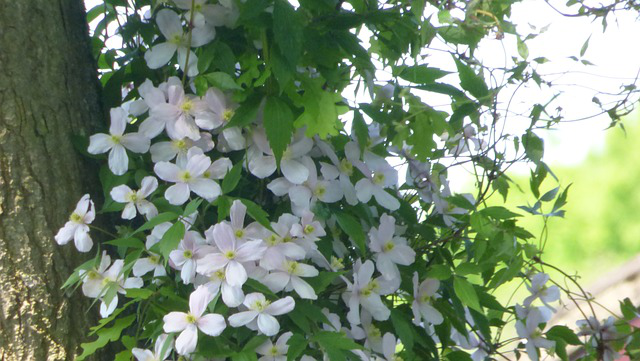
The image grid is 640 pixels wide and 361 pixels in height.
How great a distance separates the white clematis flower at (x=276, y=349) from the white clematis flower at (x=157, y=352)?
11 cm

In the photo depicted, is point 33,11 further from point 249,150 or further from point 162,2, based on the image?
point 249,150

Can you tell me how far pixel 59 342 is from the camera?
110 centimetres

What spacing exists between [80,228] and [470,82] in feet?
1.75

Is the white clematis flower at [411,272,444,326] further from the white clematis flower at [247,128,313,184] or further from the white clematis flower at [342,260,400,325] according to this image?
the white clematis flower at [247,128,313,184]

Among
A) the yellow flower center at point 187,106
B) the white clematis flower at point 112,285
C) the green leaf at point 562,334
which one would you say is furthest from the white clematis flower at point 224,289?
the green leaf at point 562,334

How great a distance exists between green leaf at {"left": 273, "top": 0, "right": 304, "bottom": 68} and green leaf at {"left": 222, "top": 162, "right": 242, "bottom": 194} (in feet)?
0.46

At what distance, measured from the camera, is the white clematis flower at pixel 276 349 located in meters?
1.02

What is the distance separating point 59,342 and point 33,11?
446mm

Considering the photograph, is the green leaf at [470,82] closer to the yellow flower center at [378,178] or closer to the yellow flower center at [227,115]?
the yellow flower center at [378,178]

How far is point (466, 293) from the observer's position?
43.6 inches

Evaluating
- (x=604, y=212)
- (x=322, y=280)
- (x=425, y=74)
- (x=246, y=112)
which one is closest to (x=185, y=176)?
(x=246, y=112)

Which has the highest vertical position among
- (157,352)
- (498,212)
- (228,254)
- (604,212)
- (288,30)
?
(604,212)

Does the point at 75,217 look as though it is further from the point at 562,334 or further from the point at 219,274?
the point at 562,334

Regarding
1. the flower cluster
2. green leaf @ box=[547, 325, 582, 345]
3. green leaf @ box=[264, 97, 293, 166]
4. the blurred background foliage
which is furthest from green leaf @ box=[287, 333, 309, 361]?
the blurred background foliage
